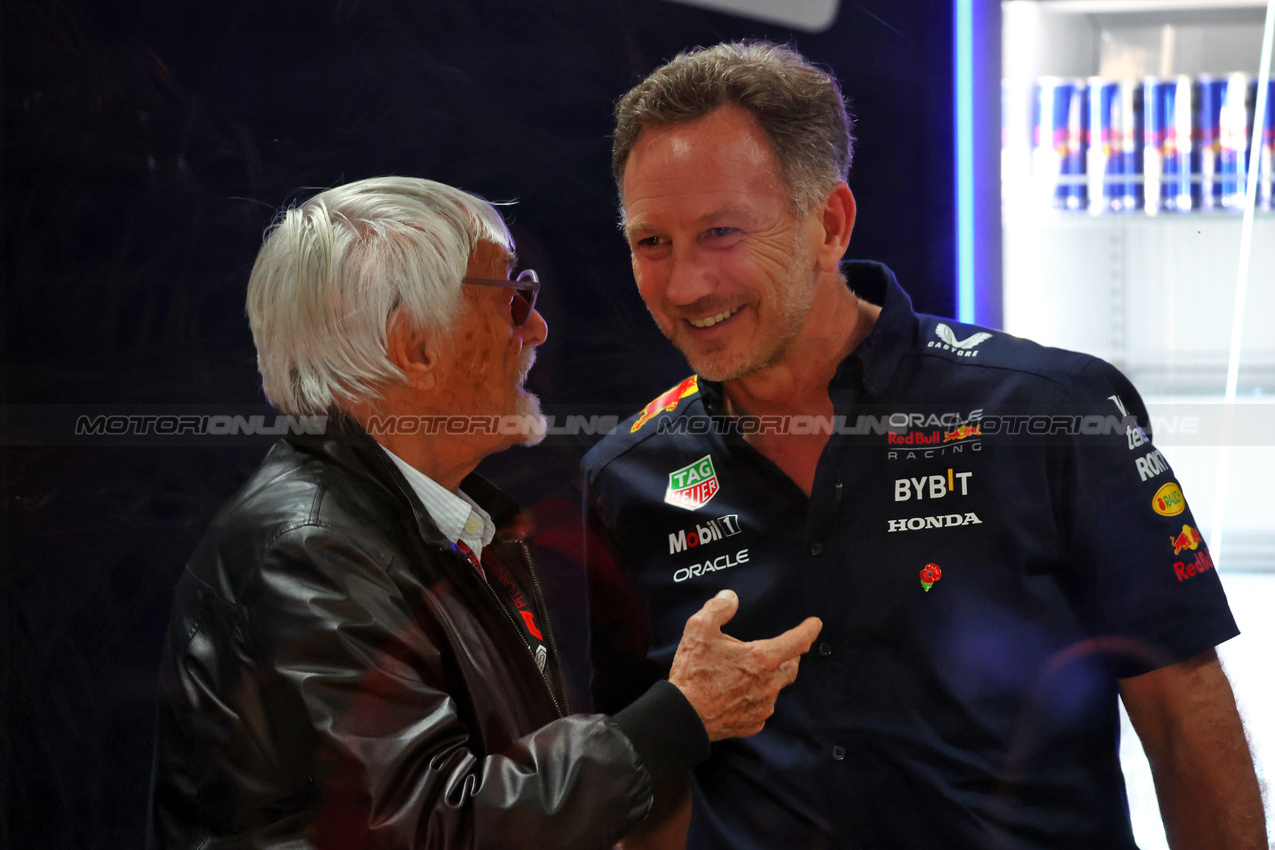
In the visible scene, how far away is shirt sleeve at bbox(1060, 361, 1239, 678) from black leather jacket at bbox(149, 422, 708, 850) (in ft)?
1.96

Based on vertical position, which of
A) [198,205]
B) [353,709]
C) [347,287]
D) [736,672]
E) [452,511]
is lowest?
[736,672]

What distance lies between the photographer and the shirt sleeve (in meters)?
1.40

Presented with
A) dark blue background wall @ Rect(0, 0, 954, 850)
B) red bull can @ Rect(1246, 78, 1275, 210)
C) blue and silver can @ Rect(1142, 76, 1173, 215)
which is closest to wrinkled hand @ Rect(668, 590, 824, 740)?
dark blue background wall @ Rect(0, 0, 954, 850)

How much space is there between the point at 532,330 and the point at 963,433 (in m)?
0.70

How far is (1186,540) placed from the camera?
1.44 metres

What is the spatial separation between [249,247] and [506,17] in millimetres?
683

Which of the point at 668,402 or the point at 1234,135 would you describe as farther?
the point at 1234,135

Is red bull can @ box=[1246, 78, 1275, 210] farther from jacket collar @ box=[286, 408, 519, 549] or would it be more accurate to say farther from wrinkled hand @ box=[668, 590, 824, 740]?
jacket collar @ box=[286, 408, 519, 549]

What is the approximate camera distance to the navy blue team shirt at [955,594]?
4.71ft

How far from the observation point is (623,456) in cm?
177

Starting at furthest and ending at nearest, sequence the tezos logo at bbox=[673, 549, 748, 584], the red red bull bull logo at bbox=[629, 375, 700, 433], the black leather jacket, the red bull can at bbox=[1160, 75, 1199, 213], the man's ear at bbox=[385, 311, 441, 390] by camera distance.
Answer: the red bull can at bbox=[1160, 75, 1199, 213] < the red red bull bull logo at bbox=[629, 375, 700, 433] < the tezos logo at bbox=[673, 549, 748, 584] < the man's ear at bbox=[385, 311, 441, 390] < the black leather jacket

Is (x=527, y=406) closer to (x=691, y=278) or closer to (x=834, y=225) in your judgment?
(x=691, y=278)

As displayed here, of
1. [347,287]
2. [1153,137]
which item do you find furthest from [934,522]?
[1153,137]

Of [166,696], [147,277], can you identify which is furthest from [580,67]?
[166,696]
